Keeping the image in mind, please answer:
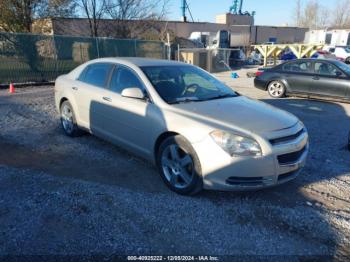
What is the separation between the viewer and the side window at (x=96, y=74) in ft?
15.4

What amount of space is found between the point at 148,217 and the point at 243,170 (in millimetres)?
1115

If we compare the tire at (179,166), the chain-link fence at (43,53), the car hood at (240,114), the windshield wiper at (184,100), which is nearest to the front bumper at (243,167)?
the tire at (179,166)

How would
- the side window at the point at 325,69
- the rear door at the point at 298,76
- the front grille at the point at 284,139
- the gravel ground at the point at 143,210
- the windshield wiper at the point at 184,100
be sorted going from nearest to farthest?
1. the gravel ground at the point at 143,210
2. the front grille at the point at 284,139
3. the windshield wiper at the point at 184,100
4. the side window at the point at 325,69
5. the rear door at the point at 298,76

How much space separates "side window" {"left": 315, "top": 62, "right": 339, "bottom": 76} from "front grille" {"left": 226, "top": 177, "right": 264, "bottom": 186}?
7.76 m

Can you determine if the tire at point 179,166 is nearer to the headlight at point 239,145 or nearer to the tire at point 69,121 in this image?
the headlight at point 239,145

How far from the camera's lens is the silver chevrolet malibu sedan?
3.19 metres

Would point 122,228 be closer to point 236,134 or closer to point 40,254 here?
point 40,254

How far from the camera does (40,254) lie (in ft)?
8.39

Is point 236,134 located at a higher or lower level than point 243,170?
higher

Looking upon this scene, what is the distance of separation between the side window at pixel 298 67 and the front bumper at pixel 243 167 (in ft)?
24.9

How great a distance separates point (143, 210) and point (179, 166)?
0.67 meters

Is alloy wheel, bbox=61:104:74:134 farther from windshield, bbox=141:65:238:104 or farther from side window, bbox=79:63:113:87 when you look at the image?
windshield, bbox=141:65:238:104

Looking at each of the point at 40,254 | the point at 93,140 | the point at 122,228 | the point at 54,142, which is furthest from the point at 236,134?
the point at 54,142

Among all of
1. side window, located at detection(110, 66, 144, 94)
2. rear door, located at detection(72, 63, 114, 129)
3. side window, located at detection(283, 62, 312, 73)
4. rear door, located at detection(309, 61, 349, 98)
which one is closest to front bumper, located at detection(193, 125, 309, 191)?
side window, located at detection(110, 66, 144, 94)
